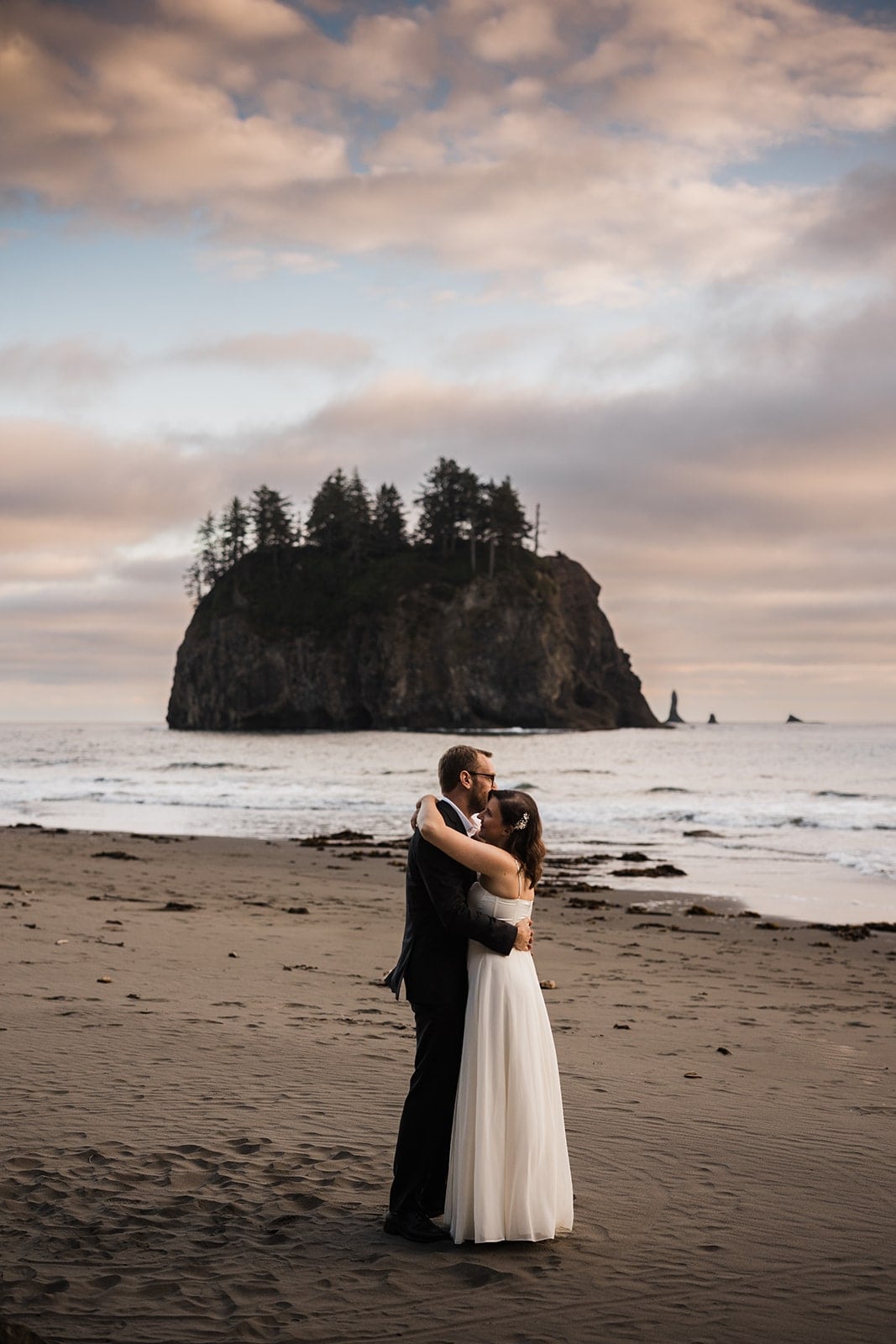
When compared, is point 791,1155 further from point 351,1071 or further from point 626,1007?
point 626,1007

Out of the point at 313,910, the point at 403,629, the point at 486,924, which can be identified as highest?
the point at 403,629

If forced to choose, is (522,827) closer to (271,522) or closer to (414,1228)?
(414,1228)

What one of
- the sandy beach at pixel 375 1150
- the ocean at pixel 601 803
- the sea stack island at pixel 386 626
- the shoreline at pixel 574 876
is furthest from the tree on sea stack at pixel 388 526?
the sandy beach at pixel 375 1150

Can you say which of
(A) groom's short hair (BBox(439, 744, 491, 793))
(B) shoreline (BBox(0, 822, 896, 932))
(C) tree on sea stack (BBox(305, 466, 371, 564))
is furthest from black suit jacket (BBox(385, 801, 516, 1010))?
(C) tree on sea stack (BBox(305, 466, 371, 564))

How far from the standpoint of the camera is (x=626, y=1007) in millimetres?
9492

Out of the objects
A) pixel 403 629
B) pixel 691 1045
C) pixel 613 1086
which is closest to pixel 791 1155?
pixel 613 1086

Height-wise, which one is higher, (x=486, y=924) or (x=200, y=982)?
(x=486, y=924)

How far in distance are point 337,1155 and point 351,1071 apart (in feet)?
4.89

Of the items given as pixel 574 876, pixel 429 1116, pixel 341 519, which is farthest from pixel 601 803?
pixel 341 519

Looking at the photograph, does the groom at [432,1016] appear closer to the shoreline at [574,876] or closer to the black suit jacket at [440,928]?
the black suit jacket at [440,928]

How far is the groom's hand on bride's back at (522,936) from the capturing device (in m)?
4.55

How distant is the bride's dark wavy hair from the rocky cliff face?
318ft

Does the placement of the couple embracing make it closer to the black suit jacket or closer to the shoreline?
the black suit jacket

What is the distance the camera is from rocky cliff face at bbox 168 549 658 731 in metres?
103
